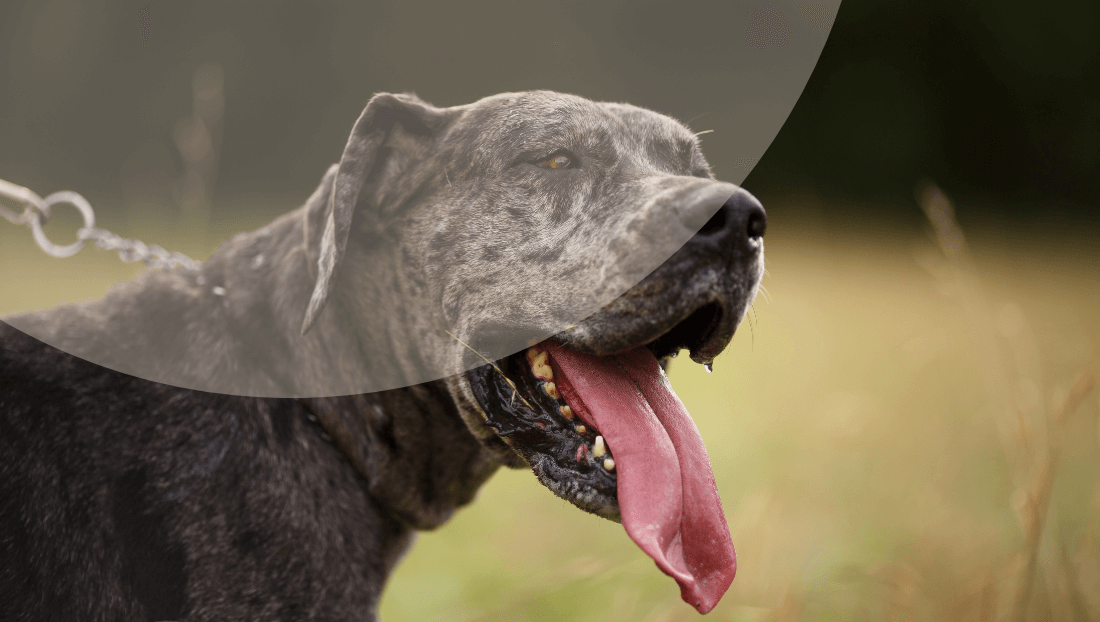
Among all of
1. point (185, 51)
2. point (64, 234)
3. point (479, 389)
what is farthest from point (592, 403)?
point (64, 234)

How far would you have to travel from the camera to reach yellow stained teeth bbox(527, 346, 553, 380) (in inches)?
86.0

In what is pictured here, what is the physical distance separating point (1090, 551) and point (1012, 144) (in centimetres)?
966

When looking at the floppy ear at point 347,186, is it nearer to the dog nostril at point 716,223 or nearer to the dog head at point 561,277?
the dog head at point 561,277

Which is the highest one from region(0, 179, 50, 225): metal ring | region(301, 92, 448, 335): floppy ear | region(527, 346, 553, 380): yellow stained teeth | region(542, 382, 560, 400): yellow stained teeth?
region(0, 179, 50, 225): metal ring

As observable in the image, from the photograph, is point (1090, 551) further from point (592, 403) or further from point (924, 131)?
point (924, 131)

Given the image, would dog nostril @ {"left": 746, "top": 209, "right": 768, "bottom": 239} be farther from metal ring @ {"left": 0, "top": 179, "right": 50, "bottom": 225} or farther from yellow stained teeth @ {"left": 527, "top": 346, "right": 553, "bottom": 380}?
metal ring @ {"left": 0, "top": 179, "right": 50, "bottom": 225}

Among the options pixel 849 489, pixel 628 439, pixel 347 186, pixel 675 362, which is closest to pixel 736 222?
pixel 628 439

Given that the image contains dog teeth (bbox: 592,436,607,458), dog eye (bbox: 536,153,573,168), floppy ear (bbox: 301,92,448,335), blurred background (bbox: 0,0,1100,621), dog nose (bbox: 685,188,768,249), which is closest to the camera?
blurred background (bbox: 0,0,1100,621)

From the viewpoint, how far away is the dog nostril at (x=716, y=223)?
185 centimetres

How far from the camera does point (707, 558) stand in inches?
75.5

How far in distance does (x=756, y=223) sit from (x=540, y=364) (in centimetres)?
77

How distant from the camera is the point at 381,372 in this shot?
95.9 inches

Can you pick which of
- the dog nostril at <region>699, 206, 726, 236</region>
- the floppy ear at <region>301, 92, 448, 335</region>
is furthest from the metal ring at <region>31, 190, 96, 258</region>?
the dog nostril at <region>699, 206, 726, 236</region>

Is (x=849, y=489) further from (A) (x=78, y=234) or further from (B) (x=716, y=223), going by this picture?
(A) (x=78, y=234)
